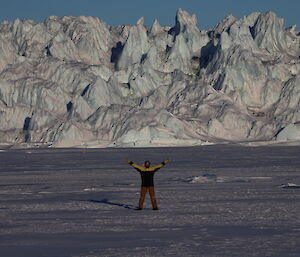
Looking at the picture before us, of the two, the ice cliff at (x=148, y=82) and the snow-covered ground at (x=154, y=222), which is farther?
the ice cliff at (x=148, y=82)

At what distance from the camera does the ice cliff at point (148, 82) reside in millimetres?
110812

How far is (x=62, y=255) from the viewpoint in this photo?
12.0m

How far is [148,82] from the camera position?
13112 centimetres

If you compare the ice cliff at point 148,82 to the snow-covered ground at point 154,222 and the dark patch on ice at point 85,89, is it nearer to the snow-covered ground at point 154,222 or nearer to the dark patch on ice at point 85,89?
the dark patch on ice at point 85,89

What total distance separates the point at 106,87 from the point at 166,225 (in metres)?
108

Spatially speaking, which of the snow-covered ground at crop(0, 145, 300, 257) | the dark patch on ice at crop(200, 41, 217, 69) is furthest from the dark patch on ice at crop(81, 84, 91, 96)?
the snow-covered ground at crop(0, 145, 300, 257)

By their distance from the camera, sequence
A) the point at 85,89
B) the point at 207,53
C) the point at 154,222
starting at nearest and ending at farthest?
the point at 154,222 < the point at 85,89 < the point at 207,53

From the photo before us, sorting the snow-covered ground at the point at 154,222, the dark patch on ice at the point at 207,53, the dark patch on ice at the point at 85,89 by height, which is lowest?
the snow-covered ground at the point at 154,222

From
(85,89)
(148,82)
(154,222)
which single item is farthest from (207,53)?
(154,222)

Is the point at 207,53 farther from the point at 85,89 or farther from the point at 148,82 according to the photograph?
the point at 85,89

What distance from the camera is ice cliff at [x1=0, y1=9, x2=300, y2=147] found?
111 meters

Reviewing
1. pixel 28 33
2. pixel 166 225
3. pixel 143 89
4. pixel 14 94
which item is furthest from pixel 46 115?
pixel 166 225

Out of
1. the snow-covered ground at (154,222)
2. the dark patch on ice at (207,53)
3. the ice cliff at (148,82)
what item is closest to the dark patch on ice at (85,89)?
the ice cliff at (148,82)

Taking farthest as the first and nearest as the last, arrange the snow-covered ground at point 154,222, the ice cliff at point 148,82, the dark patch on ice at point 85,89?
1. the dark patch on ice at point 85,89
2. the ice cliff at point 148,82
3. the snow-covered ground at point 154,222
